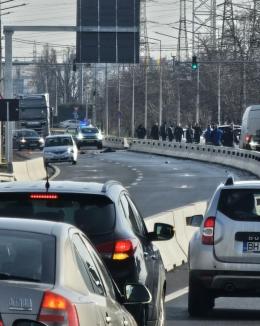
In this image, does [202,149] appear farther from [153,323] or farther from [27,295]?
[27,295]

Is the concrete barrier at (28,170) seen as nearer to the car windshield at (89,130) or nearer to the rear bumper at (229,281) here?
the car windshield at (89,130)

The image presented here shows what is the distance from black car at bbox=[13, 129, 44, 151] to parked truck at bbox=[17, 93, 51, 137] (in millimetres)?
12800

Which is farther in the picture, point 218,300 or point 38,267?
point 218,300

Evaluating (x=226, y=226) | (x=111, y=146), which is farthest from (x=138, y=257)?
(x=111, y=146)

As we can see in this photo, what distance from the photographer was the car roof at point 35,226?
6164 mm

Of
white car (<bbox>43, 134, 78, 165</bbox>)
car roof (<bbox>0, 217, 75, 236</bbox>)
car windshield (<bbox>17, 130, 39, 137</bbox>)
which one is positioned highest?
car roof (<bbox>0, 217, 75, 236</bbox>)

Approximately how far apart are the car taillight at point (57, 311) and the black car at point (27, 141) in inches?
3284

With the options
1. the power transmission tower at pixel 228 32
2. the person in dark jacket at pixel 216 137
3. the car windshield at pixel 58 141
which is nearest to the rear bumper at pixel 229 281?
the car windshield at pixel 58 141

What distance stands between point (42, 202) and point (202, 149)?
6297cm

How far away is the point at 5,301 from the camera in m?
5.36

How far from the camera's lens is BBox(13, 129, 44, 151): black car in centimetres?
8888

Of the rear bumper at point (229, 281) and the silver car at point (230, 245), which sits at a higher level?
the silver car at point (230, 245)

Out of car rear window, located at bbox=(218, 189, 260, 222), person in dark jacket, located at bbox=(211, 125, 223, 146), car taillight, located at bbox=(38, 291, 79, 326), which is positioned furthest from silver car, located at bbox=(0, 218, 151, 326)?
person in dark jacket, located at bbox=(211, 125, 223, 146)

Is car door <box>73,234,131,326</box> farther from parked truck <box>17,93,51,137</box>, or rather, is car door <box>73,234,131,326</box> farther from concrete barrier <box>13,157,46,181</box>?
parked truck <box>17,93,51,137</box>
